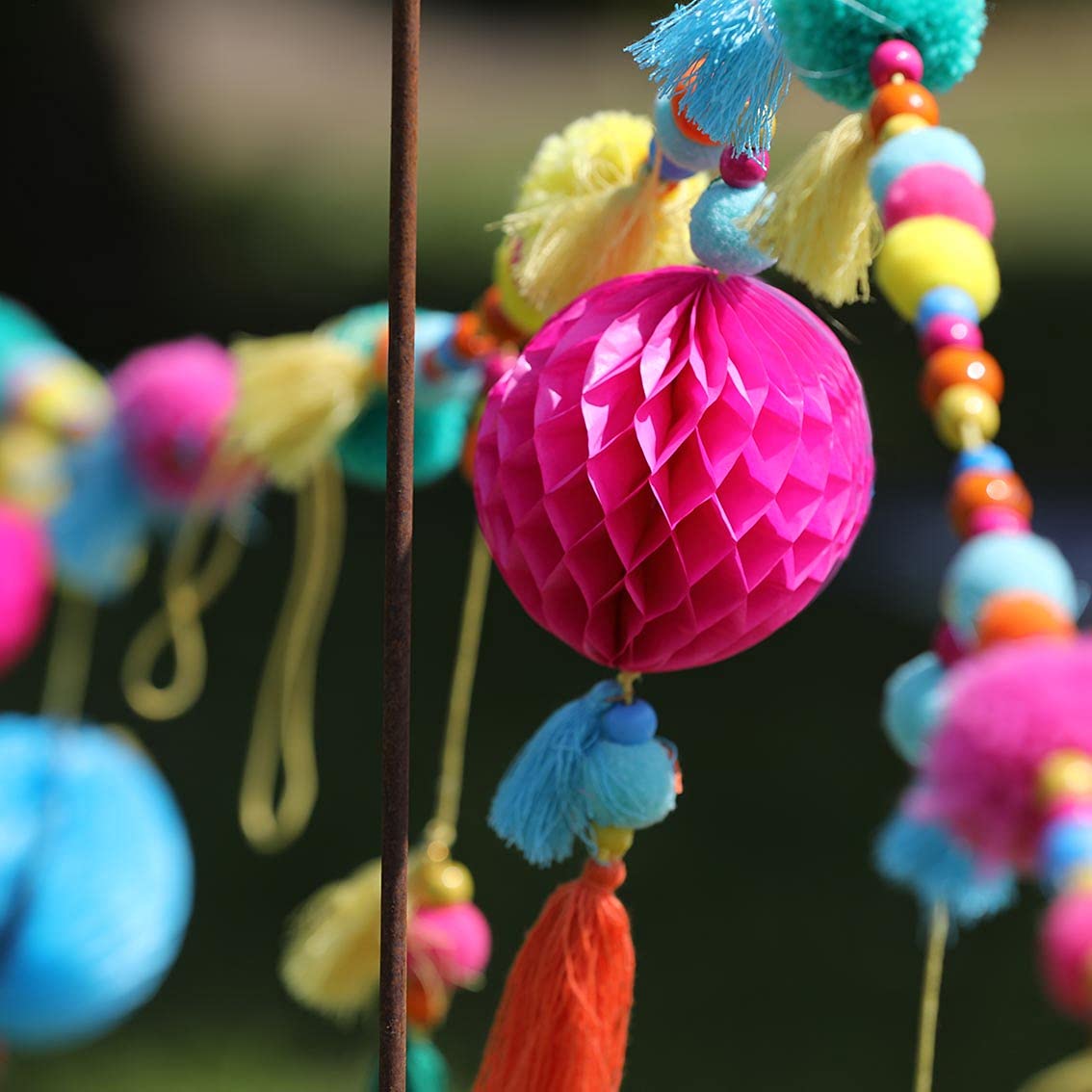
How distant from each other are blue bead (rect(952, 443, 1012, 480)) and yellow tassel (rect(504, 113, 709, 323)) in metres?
0.20

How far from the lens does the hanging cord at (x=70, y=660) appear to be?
5.33ft

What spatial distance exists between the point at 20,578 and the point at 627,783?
31cm

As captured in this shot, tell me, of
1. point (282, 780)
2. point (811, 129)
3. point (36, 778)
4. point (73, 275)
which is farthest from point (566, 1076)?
point (811, 129)

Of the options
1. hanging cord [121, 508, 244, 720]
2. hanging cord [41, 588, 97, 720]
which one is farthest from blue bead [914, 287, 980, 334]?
hanging cord [41, 588, 97, 720]

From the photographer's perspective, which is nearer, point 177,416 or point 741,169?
point 741,169

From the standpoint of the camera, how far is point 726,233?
1.40ft

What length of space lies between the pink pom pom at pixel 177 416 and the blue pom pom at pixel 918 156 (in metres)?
0.39

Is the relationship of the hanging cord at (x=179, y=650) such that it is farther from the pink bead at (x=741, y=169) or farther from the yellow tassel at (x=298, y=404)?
the pink bead at (x=741, y=169)

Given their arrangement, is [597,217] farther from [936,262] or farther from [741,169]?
[936,262]

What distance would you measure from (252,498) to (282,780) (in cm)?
88

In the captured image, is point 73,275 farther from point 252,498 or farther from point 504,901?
point 252,498

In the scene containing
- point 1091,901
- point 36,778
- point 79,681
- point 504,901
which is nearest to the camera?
point 1091,901

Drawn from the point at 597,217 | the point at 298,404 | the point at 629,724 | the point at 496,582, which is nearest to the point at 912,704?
the point at 629,724

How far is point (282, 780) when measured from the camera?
5.12 ft
